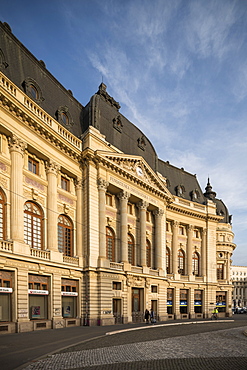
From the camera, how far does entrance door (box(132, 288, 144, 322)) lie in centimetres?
3969

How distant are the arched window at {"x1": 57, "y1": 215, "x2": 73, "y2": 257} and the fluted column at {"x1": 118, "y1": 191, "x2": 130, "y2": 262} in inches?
284

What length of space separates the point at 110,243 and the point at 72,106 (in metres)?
15.6

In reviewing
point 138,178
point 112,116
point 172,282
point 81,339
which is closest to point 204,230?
point 172,282

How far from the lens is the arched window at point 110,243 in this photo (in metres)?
39.2

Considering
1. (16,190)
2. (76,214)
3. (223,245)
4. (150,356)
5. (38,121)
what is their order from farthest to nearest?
(223,245) < (76,214) < (38,121) < (16,190) < (150,356)

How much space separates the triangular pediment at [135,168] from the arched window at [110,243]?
6.71 m

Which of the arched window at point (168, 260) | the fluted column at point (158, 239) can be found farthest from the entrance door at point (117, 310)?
the arched window at point (168, 260)

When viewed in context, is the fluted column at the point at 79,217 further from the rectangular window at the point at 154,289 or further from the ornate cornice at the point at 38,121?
the rectangular window at the point at 154,289

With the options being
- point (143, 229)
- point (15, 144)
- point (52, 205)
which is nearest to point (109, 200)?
point (143, 229)

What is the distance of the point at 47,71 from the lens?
34781 mm

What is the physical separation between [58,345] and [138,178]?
25.5 metres

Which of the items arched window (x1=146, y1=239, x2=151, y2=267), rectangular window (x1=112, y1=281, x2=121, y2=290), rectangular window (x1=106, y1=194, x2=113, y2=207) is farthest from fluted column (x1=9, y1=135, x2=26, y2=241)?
arched window (x1=146, y1=239, x2=151, y2=267)

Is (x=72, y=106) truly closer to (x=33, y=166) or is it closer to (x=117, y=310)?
(x=33, y=166)

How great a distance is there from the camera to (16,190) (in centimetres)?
2664
